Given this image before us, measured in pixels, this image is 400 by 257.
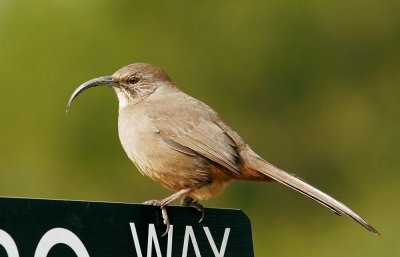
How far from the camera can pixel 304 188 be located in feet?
19.0

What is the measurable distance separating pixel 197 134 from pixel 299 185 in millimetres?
773

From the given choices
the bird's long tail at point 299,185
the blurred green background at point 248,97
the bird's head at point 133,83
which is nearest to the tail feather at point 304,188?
the bird's long tail at point 299,185

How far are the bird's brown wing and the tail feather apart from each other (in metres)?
0.17

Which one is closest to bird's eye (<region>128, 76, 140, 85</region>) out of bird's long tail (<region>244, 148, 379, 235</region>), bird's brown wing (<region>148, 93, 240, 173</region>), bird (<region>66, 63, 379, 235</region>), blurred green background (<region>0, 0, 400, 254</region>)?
bird (<region>66, 63, 379, 235</region>)

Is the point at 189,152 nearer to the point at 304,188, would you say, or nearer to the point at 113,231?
the point at 304,188

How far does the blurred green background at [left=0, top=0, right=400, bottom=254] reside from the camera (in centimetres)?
1006

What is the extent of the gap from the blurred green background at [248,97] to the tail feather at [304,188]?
398cm

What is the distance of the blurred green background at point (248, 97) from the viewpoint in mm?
10062

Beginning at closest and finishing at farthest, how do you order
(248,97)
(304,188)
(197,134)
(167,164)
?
(304,188) → (167,164) → (197,134) → (248,97)

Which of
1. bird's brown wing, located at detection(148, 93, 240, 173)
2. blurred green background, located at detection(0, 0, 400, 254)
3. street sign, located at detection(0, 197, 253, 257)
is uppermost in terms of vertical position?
blurred green background, located at detection(0, 0, 400, 254)

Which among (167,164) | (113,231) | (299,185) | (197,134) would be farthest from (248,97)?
(113,231)

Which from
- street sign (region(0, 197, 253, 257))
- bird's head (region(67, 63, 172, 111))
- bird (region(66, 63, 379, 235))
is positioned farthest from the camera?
bird's head (region(67, 63, 172, 111))

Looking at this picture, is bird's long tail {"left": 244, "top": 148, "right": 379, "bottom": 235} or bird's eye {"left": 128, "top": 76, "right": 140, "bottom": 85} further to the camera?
bird's eye {"left": 128, "top": 76, "right": 140, "bottom": 85}

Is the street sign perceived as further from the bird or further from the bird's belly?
the bird's belly
